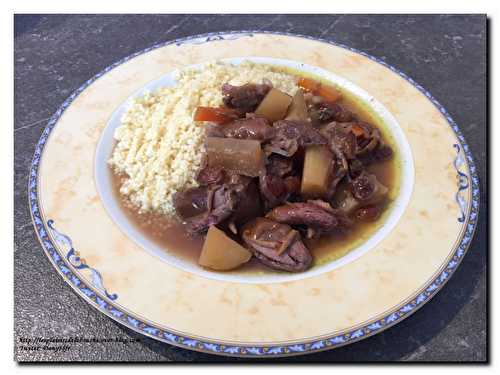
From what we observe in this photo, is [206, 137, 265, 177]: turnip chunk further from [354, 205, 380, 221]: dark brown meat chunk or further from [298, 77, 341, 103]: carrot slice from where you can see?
→ [298, 77, 341, 103]: carrot slice

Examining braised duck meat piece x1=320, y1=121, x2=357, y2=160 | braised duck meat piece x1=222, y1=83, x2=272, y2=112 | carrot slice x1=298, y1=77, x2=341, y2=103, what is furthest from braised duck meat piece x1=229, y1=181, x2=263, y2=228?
carrot slice x1=298, y1=77, x2=341, y2=103

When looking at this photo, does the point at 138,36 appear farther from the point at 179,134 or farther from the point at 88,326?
the point at 88,326

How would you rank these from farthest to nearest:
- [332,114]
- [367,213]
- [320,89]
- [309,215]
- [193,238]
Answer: [320,89] < [332,114] < [367,213] < [193,238] < [309,215]

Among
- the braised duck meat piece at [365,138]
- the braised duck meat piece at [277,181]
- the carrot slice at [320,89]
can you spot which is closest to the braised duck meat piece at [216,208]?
the braised duck meat piece at [277,181]

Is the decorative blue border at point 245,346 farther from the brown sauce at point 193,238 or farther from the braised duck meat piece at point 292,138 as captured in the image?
the braised duck meat piece at point 292,138

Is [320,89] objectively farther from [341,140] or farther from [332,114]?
[341,140]

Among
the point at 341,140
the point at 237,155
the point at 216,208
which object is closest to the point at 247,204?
the point at 216,208
